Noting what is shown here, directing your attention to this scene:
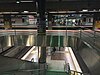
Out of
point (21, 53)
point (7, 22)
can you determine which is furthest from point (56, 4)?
point (7, 22)

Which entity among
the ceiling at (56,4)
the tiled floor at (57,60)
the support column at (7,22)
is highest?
the ceiling at (56,4)

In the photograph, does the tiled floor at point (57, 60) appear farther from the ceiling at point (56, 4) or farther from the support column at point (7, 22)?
the ceiling at point (56, 4)

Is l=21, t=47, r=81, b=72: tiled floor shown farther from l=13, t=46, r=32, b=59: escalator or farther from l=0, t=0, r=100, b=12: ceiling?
l=0, t=0, r=100, b=12: ceiling

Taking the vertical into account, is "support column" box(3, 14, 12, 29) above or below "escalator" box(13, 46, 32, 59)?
above

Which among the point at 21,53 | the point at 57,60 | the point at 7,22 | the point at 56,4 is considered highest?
the point at 56,4

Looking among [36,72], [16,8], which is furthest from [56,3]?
[36,72]

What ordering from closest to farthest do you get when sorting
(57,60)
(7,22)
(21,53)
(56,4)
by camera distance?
1. (56,4)
2. (57,60)
3. (21,53)
4. (7,22)

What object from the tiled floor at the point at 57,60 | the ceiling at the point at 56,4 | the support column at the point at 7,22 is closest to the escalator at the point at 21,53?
the tiled floor at the point at 57,60

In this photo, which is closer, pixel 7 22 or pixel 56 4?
pixel 56 4

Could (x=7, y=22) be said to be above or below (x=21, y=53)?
above

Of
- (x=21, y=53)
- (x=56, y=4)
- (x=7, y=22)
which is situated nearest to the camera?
(x=56, y=4)

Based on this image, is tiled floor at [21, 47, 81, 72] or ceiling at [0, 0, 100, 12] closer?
tiled floor at [21, 47, 81, 72]

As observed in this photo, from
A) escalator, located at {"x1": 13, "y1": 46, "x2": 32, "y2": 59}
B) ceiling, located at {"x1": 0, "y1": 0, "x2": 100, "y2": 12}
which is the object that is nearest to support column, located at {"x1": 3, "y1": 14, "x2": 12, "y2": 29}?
escalator, located at {"x1": 13, "y1": 46, "x2": 32, "y2": 59}

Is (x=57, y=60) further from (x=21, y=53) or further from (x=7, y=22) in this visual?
(x=7, y=22)
